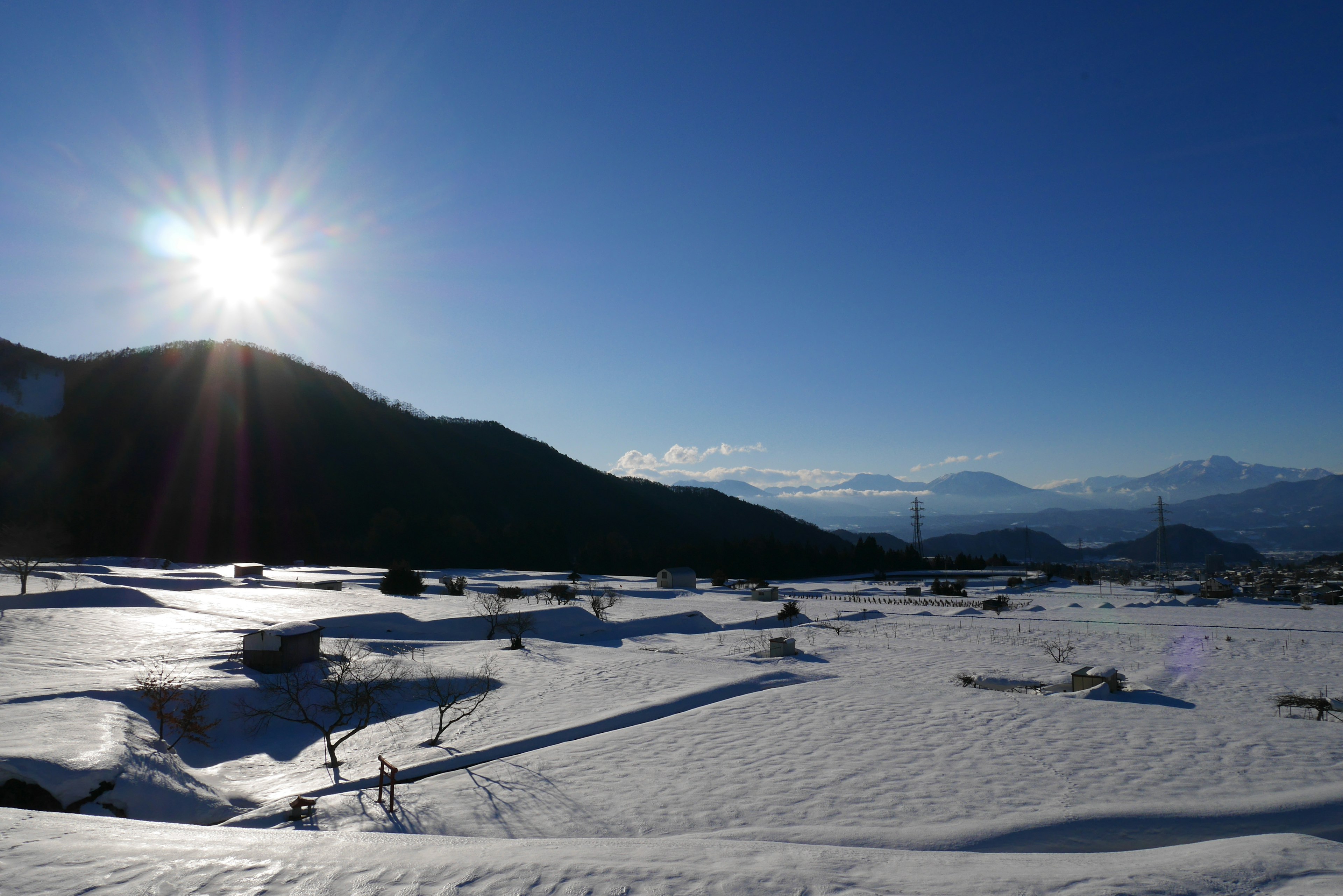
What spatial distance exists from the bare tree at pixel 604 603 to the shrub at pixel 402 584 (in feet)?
37.3

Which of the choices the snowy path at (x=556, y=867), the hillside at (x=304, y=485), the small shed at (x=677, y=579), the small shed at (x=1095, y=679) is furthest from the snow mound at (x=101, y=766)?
the hillside at (x=304, y=485)

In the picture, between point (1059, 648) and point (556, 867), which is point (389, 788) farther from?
point (1059, 648)

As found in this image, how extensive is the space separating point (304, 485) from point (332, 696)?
337ft

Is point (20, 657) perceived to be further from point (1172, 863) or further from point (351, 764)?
point (1172, 863)

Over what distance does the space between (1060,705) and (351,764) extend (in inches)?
702

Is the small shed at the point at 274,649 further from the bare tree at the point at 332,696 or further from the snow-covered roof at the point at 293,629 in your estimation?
the bare tree at the point at 332,696

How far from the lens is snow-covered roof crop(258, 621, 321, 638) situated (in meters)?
21.7

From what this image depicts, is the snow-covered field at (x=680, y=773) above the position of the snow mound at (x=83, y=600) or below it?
below

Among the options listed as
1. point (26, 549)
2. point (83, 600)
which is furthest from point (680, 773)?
point (26, 549)

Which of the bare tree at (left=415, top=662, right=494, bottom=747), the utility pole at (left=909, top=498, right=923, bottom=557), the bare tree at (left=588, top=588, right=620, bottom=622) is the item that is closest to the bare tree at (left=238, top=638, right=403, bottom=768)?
the bare tree at (left=415, top=662, right=494, bottom=747)

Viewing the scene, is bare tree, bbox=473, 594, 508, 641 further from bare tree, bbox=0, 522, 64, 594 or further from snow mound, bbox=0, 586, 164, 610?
bare tree, bbox=0, 522, 64, 594

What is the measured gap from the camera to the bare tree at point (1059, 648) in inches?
1137

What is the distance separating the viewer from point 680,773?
1326 cm

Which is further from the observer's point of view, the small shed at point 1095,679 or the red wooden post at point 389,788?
the small shed at point 1095,679
